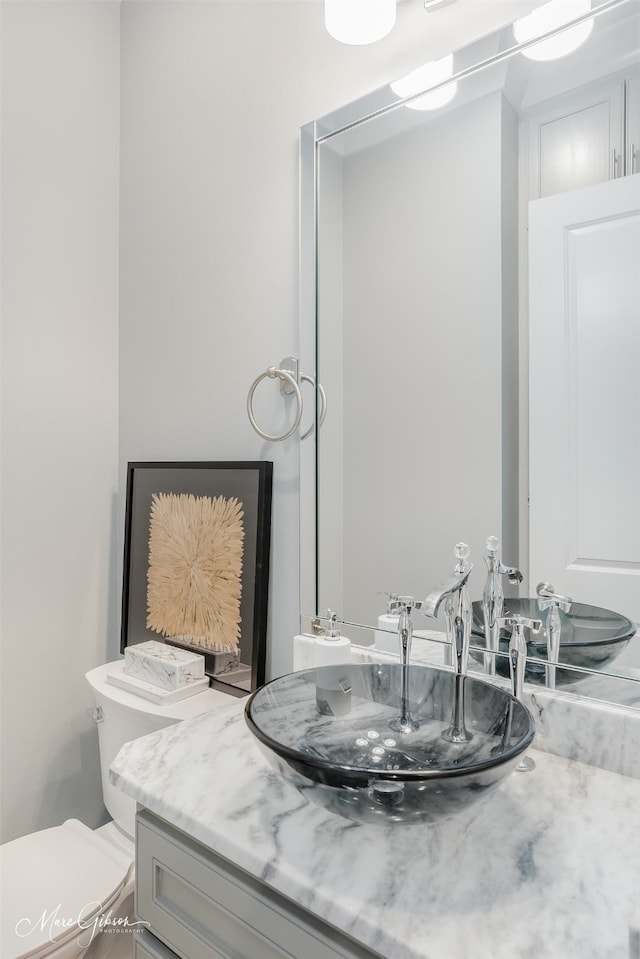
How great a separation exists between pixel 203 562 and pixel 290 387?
50cm

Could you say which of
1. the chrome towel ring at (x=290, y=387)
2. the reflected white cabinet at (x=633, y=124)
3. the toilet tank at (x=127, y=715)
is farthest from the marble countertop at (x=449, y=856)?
the reflected white cabinet at (x=633, y=124)

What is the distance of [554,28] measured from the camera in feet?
3.02

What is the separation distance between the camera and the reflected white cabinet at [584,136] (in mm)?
844

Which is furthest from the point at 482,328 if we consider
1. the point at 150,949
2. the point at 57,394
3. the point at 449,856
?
the point at 57,394

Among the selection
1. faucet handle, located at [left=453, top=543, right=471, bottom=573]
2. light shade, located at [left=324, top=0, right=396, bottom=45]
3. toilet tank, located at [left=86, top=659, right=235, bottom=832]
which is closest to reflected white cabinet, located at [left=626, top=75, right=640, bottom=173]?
light shade, located at [left=324, top=0, right=396, bottom=45]

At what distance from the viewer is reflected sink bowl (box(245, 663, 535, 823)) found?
1.93 feet

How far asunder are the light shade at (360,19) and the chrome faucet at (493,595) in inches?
37.9

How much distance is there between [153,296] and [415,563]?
44.1 inches

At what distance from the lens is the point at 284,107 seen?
1342 millimetres

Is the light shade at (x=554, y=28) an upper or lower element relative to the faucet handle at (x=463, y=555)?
upper

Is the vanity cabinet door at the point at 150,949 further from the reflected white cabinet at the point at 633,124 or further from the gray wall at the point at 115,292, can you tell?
the reflected white cabinet at the point at 633,124

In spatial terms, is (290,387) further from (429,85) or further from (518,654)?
(518,654)

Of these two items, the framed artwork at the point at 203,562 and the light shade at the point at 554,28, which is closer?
the light shade at the point at 554,28

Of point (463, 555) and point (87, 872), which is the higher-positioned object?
point (463, 555)
